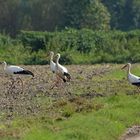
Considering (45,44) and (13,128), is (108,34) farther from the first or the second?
(13,128)

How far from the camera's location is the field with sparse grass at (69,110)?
56.5 ft

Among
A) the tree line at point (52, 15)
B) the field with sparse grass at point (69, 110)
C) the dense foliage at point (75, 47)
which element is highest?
the field with sparse grass at point (69, 110)

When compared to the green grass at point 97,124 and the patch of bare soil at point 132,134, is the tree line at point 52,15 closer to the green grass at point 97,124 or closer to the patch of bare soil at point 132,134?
the green grass at point 97,124

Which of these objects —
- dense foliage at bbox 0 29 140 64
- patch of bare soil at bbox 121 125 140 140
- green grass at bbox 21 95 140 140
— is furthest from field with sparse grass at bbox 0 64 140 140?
dense foliage at bbox 0 29 140 64

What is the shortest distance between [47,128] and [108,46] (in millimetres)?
35064

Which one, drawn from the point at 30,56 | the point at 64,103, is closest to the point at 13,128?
the point at 64,103

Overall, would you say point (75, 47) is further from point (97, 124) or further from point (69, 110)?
point (97, 124)

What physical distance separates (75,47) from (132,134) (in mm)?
32367

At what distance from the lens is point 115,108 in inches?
835

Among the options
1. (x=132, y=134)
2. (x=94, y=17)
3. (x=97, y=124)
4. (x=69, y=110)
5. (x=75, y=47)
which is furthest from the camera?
(x=94, y=17)

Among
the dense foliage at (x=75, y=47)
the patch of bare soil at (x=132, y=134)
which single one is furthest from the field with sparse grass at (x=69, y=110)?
the dense foliage at (x=75, y=47)

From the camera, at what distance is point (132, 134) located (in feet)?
61.1

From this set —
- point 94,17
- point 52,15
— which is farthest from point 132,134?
point 52,15

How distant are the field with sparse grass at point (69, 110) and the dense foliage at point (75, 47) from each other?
17165 millimetres
